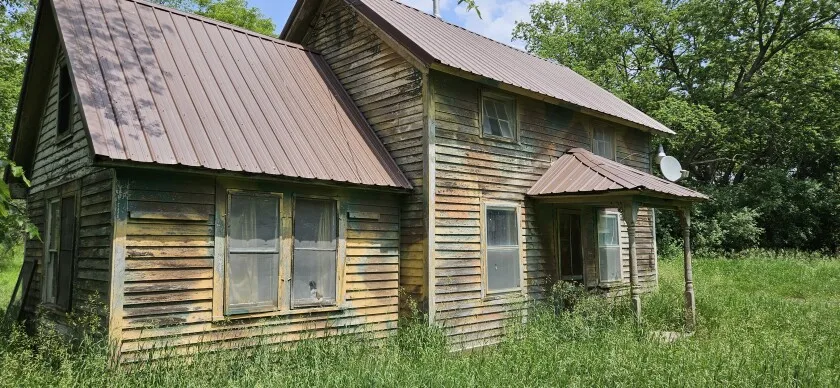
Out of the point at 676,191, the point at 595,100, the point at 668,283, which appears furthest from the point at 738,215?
the point at 676,191

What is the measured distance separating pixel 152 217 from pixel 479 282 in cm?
535

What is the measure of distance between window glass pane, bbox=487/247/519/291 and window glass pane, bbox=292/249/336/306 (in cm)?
→ 300

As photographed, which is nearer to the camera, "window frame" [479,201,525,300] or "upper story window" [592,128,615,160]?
"window frame" [479,201,525,300]

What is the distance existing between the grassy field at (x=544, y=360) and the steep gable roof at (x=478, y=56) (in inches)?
169

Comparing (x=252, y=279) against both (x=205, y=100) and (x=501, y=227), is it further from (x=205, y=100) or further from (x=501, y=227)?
(x=501, y=227)

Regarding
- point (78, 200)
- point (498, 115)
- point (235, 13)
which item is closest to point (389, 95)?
point (498, 115)

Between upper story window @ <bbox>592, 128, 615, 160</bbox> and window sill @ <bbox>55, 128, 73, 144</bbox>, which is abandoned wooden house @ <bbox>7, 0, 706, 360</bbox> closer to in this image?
window sill @ <bbox>55, 128, 73, 144</bbox>

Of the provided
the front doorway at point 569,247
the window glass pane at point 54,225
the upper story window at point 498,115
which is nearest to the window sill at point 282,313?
the window glass pane at point 54,225

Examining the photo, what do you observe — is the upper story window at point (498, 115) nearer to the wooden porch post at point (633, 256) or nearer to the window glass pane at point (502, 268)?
the window glass pane at point (502, 268)

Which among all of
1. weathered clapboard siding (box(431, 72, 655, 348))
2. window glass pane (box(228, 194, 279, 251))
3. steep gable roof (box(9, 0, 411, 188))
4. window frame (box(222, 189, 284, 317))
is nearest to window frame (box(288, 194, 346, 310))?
window frame (box(222, 189, 284, 317))

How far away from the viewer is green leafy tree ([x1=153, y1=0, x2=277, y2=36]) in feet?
88.9

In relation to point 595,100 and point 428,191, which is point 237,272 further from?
point 595,100

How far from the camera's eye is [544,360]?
23.4ft

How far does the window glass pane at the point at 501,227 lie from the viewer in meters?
10.3
